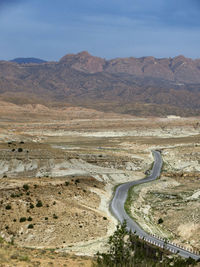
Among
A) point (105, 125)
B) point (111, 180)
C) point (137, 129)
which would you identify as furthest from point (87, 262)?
point (105, 125)

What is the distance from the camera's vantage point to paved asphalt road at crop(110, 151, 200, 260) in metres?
35.7

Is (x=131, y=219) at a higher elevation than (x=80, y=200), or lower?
lower

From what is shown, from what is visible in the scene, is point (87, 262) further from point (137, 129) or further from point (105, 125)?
point (105, 125)

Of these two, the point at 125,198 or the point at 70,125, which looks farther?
the point at 70,125

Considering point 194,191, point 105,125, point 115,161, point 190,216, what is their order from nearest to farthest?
point 190,216 < point 194,191 < point 115,161 < point 105,125

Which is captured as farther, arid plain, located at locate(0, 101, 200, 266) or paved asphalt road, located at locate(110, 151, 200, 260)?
arid plain, located at locate(0, 101, 200, 266)

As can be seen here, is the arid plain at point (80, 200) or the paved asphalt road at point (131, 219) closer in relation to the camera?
the paved asphalt road at point (131, 219)

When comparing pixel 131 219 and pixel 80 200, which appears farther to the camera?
pixel 80 200

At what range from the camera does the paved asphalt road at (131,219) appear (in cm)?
3574

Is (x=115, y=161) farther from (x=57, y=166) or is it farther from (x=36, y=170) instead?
(x=36, y=170)

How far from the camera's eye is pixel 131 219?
1789 inches

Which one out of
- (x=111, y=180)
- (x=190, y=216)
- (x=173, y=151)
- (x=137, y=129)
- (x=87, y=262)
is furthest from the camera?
(x=137, y=129)

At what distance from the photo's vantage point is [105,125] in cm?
19050

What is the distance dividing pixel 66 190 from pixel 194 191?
75.4 ft
